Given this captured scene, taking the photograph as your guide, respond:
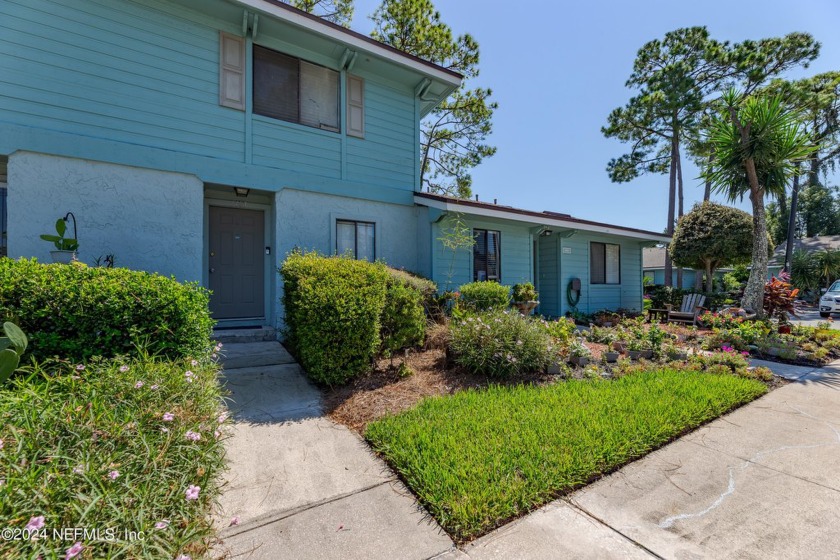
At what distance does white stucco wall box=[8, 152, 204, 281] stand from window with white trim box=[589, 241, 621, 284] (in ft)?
35.5

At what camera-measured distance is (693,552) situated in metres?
1.85

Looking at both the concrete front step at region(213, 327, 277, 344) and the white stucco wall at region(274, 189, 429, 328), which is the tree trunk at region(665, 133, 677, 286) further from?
the concrete front step at region(213, 327, 277, 344)

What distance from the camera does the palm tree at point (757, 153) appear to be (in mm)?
7105

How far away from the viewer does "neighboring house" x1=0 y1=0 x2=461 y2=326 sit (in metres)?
5.05

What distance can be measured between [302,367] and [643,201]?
971 inches

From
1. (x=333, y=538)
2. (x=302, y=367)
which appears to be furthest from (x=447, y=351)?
(x=333, y=538)

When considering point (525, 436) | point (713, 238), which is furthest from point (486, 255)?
point (713, 238)

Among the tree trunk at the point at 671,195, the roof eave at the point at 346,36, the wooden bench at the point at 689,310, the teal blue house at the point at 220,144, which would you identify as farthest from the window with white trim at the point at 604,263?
the tree trunk at the point at 671,195

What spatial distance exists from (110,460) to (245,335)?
440 cm

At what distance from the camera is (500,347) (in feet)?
15.2

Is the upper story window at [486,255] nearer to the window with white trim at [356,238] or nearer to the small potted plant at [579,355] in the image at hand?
the window with white trim at [356,238]

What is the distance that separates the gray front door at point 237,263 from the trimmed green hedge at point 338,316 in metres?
2.57

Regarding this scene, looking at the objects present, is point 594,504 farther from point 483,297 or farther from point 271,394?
point 483,297

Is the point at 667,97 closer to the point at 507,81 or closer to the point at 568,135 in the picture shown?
the point at 568,135
